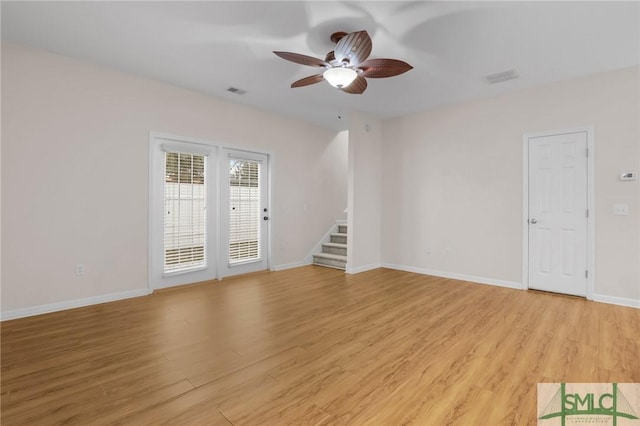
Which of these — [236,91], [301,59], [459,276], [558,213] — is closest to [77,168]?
[236,91]

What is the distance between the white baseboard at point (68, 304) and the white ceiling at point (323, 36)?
9.19 feet

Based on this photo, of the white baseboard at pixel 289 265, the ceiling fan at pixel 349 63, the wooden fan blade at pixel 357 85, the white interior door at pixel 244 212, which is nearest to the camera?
the ceiling fan at pixel 349 63

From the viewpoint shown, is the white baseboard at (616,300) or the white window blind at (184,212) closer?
the white baseboard at (616,300)

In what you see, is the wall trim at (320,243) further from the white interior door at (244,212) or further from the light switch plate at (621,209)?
the light switch plate at (621,209)

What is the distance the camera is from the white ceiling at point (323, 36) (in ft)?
8.53

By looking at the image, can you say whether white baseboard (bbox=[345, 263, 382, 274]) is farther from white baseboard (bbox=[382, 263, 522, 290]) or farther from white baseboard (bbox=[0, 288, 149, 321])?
white baseboard (bbox=[0, 288, 149, 321])

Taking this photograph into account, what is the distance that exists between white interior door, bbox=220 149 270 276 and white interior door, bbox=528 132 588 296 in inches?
165

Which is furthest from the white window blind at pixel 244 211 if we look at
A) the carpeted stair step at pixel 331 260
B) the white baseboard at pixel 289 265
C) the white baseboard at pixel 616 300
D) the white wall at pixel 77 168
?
the white baseboard at pixel 616 300

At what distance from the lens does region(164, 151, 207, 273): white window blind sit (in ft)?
14.4

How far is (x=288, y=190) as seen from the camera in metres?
5.91

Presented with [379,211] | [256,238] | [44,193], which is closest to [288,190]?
[256,238]

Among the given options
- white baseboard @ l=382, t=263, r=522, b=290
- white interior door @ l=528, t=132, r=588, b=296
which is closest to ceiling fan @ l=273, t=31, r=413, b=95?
white interior door @ l=528, t=132, r=588, b=296

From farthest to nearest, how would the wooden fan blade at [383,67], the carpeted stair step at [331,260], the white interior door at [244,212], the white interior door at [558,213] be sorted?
1. the carpeted stair step at [331,260]
2. the white interior door at [244,212]
3. the white interior door at [558,213]
4. the wooden fan blade at [383,67]

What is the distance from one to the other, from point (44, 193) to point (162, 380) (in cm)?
269
